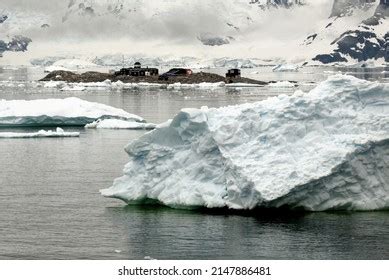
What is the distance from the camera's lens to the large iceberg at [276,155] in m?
15.3

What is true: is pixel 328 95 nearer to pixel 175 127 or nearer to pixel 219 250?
pixel 175 127

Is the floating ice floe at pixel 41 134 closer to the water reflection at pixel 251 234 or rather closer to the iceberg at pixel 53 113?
the iceberg at pixel 53 113

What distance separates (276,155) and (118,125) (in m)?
18.1

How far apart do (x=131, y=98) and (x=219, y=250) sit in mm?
45673

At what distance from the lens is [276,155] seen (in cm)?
1563

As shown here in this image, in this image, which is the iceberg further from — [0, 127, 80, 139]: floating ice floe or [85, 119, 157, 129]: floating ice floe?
[0, 127, 80, 139]: floating ice floe

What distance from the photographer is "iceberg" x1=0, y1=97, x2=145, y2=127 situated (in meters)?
33.9

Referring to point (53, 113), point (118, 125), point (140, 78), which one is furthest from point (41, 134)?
point (140, 78)

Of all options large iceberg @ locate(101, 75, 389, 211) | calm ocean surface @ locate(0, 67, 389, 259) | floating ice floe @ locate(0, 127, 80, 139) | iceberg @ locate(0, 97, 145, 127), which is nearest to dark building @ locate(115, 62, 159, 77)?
iceberg @ locate(0, 97, 145, 127)

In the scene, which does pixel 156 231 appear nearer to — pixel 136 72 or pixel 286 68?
pixel 136 72

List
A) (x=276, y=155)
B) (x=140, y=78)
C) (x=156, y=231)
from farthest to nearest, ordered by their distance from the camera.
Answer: (x=140, y=78), (x=276, y=155), (x=156, y=231)

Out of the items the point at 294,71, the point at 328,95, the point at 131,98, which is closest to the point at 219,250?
the point at 328,95

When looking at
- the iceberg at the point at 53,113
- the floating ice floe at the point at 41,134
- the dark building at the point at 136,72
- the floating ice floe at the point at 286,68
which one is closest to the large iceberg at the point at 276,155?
the floating ice floe at the point at 41,134
